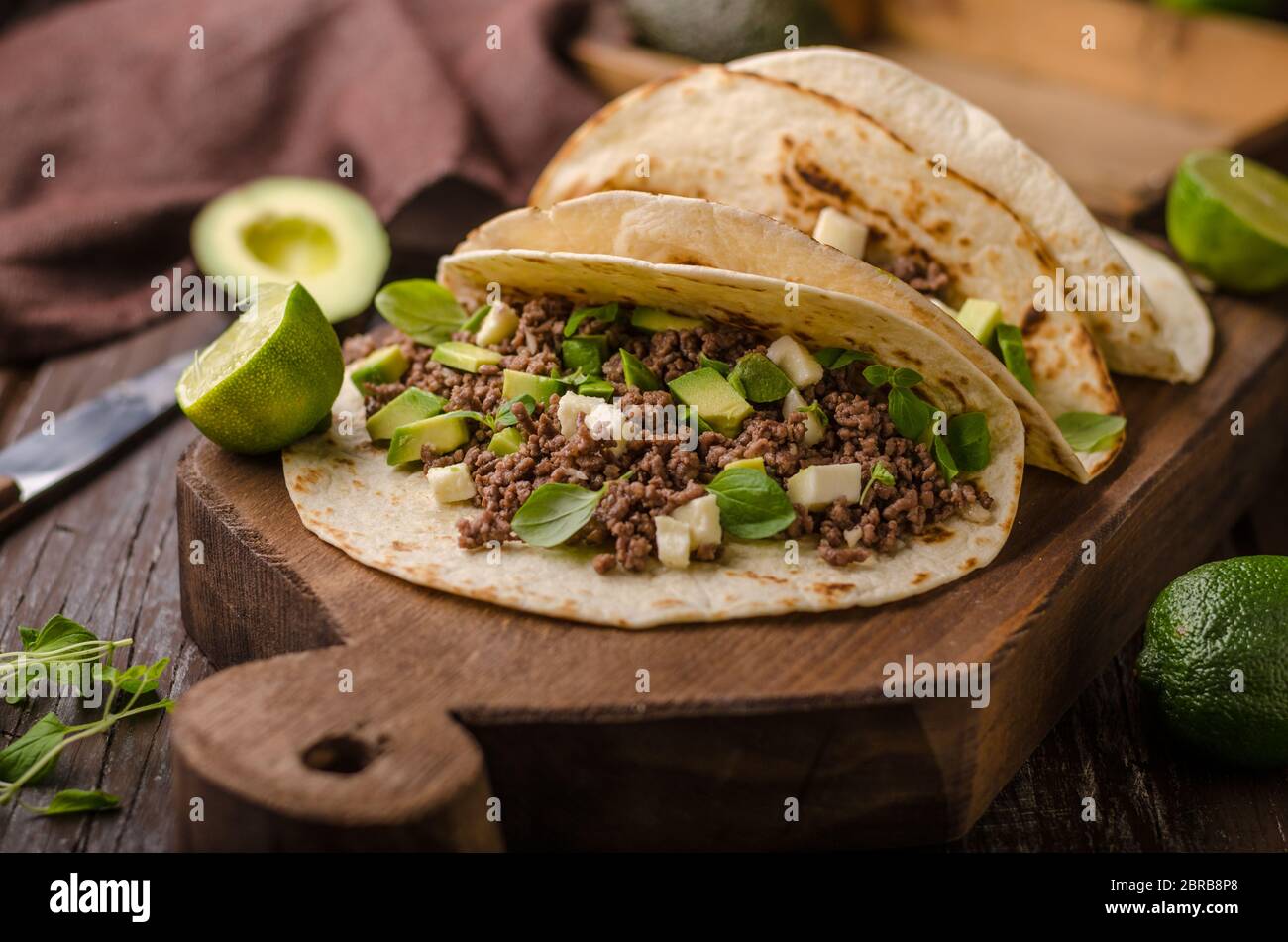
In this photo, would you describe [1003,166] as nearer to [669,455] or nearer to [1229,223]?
[1229,223]

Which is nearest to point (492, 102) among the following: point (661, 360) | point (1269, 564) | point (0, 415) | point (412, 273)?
point (412, 273)

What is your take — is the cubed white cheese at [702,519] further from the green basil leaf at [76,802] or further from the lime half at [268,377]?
the green basil leaf at [76,802]

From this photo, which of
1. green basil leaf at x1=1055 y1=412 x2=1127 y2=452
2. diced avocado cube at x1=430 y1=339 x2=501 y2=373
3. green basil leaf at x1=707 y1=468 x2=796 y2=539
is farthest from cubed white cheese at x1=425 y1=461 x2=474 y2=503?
green basil leaf at x1=1055 y1=412 x2=1127 y2=452

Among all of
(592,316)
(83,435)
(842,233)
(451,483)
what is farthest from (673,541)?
(83,435)

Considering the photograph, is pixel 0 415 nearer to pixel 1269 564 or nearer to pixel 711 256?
pixel 711 256

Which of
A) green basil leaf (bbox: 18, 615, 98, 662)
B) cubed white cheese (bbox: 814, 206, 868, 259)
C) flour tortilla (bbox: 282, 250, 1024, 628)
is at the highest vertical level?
cubed white cheese (bbox: 814, 206, 868, 259)

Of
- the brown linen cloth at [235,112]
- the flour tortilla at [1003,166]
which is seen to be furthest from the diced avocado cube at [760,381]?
the brown linen cloth at [235,112]

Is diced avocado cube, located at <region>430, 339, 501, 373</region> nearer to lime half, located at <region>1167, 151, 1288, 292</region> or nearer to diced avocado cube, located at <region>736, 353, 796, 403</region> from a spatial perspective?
diced avocado cube, located at <region>736, 353, 796, 403</region>
